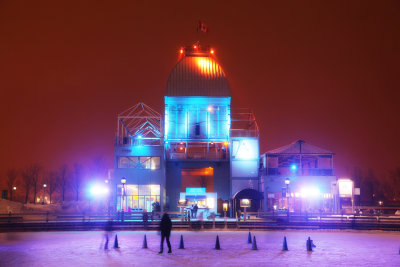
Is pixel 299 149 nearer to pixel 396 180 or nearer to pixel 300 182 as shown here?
pixel 300 182

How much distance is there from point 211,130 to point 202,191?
30.0 feet

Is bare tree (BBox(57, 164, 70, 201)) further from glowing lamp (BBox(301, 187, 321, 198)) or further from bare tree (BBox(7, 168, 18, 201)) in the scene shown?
glowing lamp (BBox(301, 187, 321, 198))

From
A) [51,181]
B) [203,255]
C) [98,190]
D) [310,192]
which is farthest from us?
[51,181]

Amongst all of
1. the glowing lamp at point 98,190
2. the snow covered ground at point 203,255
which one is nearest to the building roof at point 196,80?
the glowing lamp at point 98,190

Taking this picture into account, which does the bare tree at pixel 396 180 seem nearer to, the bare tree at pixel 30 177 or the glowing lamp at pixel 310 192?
the glowing lamp at pixel 310 192

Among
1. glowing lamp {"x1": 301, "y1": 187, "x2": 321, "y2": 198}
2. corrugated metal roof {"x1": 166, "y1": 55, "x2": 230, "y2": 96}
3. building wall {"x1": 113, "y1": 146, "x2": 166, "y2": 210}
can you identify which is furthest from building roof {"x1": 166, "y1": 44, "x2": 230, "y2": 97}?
glowing lamp {"x1": 301, "y1": 187, "x2": 321, "y2": 198}

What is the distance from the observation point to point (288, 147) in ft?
209

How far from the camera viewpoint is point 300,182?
60.8 metres

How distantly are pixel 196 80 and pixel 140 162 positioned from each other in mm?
14305

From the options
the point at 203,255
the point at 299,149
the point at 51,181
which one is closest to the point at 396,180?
the point at 299,149

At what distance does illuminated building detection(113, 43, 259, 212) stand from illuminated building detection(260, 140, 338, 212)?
7.26ft

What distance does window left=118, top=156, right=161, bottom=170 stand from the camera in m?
60.4

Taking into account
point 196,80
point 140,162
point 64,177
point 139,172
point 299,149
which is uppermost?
point 196,80

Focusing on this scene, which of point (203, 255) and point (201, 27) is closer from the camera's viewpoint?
point (203, 255)
